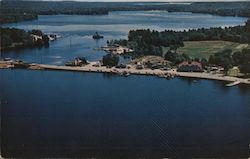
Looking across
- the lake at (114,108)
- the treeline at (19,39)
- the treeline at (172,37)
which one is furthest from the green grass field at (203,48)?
the treeline at (19,39)

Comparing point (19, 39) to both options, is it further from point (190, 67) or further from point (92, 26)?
point (190, 67)

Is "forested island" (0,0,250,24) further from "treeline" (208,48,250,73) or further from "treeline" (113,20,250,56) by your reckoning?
"treeline" (208,48,250,73)

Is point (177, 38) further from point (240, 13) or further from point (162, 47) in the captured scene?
point (240, 13)

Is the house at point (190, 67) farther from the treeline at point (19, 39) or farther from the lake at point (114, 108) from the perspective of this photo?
the treeline at point (19, 39)

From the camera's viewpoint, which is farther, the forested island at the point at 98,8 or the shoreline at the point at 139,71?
the shoreline at the point at 139,71

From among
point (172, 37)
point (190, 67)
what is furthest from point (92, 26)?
point (190, 67)

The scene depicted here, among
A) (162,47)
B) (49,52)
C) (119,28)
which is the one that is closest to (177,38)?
(162,47)

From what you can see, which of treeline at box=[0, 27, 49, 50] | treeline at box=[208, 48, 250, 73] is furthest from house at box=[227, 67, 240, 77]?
treeline at box=[0, 27, 49, 50]
